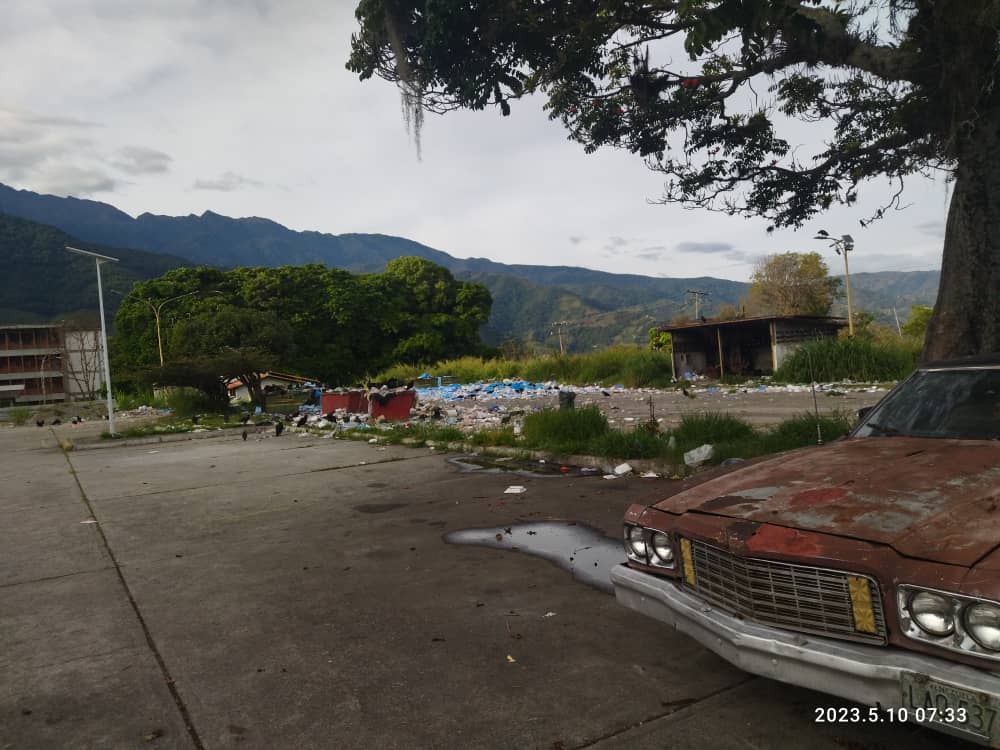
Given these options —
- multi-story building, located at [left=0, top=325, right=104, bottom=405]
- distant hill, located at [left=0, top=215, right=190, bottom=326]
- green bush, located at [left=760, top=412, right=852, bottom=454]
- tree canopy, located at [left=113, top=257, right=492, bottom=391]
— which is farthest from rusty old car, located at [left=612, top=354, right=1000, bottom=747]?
distant hill, located at [left=0, top=215, right=190, bottom=326]

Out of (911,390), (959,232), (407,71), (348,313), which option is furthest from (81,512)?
(348,313)

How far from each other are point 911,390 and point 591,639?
2318 millimetres

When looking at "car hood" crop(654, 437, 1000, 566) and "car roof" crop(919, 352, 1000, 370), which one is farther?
"car roof" crop(919, 352, 1000, 370)

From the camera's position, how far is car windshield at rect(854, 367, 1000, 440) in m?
3.39

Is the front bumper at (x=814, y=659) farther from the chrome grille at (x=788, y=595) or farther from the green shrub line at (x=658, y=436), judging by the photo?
the green shrub line at (x=658, y=436)

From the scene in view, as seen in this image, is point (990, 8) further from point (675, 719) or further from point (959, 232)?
point (675, 719)

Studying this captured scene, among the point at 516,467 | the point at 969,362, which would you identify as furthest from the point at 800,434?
the point at 969,362

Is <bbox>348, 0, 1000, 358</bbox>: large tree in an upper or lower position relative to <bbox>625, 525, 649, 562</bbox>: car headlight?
upper

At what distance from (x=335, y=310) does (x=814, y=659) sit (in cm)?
5535

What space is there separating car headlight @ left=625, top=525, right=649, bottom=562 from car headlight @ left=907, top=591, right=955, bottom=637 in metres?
1.17

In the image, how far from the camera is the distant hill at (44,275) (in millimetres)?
117500

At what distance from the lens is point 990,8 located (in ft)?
17.7

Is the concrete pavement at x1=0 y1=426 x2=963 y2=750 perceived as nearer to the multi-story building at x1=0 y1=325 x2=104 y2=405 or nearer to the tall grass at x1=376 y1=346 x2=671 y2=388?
the tall grass at x1=376 y1=346 x2=671 y2=388

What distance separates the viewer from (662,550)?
3.02m
